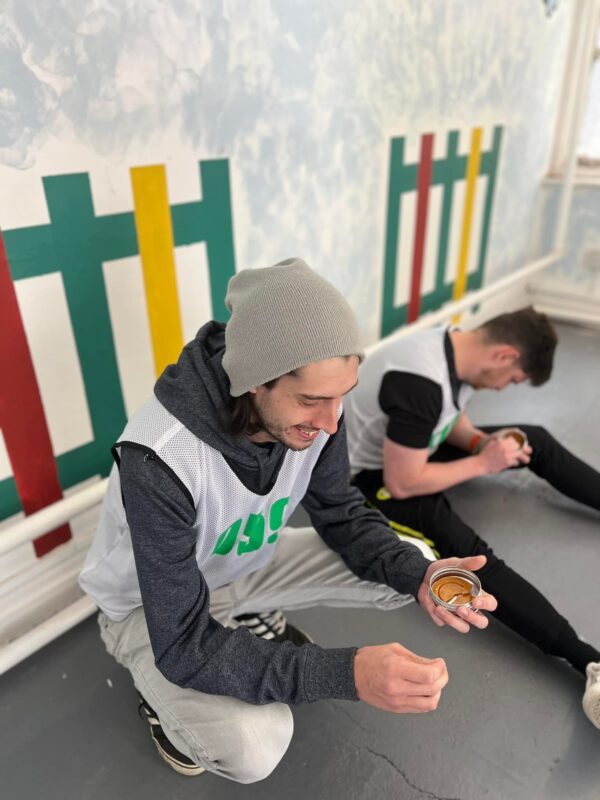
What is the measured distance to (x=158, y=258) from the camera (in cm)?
167

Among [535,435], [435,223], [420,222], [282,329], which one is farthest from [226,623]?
[435,223]

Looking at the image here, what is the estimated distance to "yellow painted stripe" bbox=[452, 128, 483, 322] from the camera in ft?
9.48

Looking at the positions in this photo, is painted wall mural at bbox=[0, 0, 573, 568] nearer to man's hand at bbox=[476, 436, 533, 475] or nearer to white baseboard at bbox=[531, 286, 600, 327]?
man's hand at bbox=[476, 436, 533, 475]

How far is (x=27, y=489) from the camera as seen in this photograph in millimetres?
1564

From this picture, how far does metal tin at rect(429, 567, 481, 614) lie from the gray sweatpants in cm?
14

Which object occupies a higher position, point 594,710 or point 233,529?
point 233,529

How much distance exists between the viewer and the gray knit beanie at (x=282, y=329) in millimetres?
944

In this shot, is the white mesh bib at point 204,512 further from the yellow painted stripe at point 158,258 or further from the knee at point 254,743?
the yellow painted stripe at point 158,258

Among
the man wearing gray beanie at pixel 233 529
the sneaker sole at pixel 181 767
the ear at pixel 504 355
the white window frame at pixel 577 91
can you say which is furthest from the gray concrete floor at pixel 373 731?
the white window frame at pixel 577 91

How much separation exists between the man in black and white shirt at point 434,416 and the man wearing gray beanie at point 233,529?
45cm

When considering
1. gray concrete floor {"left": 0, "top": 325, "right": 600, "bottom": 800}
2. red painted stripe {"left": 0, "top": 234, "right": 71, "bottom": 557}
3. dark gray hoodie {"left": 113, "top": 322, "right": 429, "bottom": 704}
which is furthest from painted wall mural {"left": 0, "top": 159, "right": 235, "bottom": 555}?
dark gray hoodie {"left": 113, "top": 322, "right": 429, "bottom": 704}

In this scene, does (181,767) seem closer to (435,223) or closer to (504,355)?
(504,355)

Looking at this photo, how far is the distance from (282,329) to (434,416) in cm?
86

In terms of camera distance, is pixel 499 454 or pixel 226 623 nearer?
pixel 226 623
